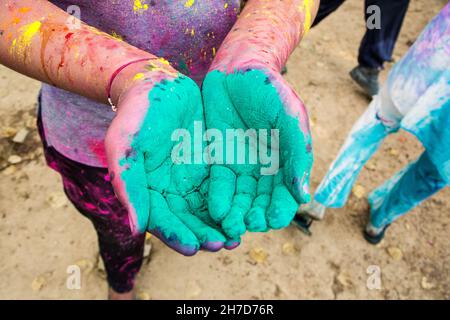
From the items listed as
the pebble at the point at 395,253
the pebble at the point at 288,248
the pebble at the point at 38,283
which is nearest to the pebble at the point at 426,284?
the pebble at the point at 395,253

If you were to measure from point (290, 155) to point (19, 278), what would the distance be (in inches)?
75.2

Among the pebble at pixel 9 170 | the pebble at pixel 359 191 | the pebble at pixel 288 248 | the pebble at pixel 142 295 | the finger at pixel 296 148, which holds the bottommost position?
the pebble at pixel 142 295

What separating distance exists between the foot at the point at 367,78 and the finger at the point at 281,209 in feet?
8.85

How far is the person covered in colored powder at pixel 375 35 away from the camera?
281 centimetres

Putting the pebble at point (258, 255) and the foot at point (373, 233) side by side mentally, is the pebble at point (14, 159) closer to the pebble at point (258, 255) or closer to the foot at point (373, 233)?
the pebble at point (258, 255)

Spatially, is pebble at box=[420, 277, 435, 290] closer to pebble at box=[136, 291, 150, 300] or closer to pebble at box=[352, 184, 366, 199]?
pebble at box=[352, 184, 366, 199]

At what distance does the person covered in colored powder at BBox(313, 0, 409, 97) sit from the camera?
9.23 feet

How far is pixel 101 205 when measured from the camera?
1395 millimetres

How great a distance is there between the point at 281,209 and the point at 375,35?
2.62 meters

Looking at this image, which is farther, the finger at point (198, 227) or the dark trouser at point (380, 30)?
the dark trouser at point (380, 30)

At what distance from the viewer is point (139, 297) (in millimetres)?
2146

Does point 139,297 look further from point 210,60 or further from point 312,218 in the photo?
point 210,60

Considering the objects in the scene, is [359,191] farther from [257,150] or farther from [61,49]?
[61,49]

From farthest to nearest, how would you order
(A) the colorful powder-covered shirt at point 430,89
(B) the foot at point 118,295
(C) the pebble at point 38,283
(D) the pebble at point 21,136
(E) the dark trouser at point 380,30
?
(E) the dark trouser at point 380,30 < (D) the pebble at point 21,136 < (C) the pebble at point 38,283 < (B) the foot at point 118,295 < (A) the colorful powder-covered shirt at point 430,89
